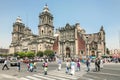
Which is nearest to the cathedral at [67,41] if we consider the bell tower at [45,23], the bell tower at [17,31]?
the bell tower at [45,23]

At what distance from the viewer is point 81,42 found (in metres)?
82.8

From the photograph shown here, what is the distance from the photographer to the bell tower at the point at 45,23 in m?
93.2

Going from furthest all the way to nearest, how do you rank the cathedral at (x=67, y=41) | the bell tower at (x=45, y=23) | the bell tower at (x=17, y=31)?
the bell tower at (x=17, y=31), the bell tower at (x=45, y=23), the cathedral at (x=67, y=41)

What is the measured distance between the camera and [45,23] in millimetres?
93500

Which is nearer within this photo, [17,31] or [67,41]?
[67,41]

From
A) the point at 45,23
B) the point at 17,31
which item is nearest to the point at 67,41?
the point at 45,23

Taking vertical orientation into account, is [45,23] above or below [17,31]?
above

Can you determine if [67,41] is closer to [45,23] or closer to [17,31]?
[45,23]

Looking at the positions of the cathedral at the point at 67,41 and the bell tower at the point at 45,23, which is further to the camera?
the bell tower at the point at 45,23

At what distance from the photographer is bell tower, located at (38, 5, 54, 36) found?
3671 inches

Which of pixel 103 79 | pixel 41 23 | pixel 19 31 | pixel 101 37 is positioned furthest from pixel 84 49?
pixel 103 79

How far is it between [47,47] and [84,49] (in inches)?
691

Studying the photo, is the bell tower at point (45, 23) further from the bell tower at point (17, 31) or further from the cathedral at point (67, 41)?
A: the bell tower at point (17, 31)

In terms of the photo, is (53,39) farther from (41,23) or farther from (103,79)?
(103,79)
